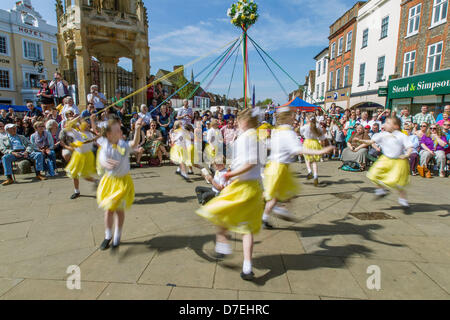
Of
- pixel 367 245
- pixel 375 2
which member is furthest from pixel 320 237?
pixel 375 2

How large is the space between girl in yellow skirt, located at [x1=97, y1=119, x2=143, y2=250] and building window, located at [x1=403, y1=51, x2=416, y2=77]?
18.5 m

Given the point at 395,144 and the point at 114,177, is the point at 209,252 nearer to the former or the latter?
the point at 114,177

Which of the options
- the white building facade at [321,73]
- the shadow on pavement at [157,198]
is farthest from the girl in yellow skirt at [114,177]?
the white building facade at [321,73]

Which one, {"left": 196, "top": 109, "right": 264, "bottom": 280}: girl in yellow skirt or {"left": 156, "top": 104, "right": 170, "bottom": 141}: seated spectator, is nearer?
{"left": 196, "top": 109, "right": 264, "bottom": 280}: girl in yellow skirt

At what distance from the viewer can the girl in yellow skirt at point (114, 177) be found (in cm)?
329

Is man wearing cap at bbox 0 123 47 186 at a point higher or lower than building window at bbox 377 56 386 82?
lower

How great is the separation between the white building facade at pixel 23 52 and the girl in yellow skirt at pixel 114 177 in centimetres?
3358

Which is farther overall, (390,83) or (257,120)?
(390,83)

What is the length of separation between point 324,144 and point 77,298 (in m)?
10.1

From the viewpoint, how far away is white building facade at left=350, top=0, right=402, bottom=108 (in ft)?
58.1

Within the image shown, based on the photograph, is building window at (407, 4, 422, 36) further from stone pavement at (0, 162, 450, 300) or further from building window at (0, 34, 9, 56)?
building window at (0, 34, 9, 56)

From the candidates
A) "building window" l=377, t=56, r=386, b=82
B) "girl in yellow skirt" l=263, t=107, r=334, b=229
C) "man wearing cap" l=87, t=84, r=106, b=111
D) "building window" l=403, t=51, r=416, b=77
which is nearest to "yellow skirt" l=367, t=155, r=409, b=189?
"girl in yellow skirt" l=263, t=107, r=334, b=229

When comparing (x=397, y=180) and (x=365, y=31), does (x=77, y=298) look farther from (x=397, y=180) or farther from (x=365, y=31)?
(x=365, y=31)
